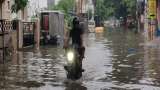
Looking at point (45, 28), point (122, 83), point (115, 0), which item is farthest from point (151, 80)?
point (115, 0)

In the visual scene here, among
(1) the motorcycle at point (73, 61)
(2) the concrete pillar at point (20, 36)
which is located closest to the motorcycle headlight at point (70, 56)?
(1) the motorcycle at point (73, 61)

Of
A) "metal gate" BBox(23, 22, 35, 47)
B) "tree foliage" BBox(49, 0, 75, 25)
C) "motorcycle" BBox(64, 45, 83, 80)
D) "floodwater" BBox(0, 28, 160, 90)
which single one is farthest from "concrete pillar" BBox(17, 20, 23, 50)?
"tree foliage" BBox(49, 0, 75, 25)

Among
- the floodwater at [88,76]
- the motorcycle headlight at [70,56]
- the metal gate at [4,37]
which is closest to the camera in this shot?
the floodwater at [88,76]

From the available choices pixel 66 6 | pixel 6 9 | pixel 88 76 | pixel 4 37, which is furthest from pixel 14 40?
pixel 66 6

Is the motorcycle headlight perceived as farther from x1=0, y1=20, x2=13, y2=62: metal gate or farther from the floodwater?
x1=0, y1=20, x2=13, y2=62: metal gate

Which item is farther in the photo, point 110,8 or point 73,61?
point 110,8

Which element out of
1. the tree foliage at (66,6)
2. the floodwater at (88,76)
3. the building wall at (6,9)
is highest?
the tree foliage at (66,6)

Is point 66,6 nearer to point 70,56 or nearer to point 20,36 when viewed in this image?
point 20,36

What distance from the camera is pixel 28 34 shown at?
1339 inches

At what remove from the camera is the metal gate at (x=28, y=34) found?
3325cm

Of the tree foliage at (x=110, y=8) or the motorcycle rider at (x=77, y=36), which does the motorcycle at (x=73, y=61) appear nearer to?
the motorcycle rider at (x=77, y=36)

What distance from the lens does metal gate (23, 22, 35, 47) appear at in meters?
33.2

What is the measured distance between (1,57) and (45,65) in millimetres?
2147

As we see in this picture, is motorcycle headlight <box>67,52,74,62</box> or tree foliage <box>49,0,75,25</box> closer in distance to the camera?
motorcycle headlight <box>67,52,74,62</box>
